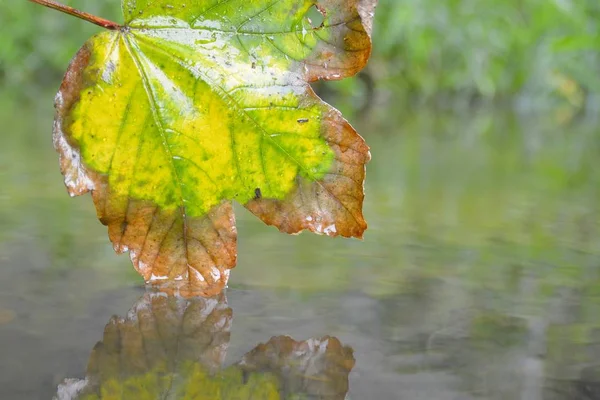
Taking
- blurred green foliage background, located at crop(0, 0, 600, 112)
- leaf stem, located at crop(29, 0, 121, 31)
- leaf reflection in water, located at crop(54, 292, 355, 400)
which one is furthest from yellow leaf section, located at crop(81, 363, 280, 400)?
blurred green foliage background, located at crop(0, 0, 600, 112)

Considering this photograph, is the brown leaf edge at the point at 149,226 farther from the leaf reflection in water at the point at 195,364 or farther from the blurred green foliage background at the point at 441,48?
the blurred green foliage background at the point at 441,48

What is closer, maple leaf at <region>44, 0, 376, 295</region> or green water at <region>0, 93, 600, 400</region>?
green water at <region>0, 93, 600, 400</region>

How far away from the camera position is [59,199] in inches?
53.4

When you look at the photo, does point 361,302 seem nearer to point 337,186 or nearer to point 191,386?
point 337,186

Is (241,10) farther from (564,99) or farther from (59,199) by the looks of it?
(564,99)

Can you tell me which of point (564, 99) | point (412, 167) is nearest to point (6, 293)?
point (412, 167)

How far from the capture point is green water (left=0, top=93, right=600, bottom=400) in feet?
2.02

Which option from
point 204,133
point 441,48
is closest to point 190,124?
point 204,133

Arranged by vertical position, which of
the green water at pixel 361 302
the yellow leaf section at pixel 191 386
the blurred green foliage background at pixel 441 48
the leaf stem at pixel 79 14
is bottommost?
the yellow leaf section at pixel 191 386

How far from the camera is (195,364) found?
0.63m

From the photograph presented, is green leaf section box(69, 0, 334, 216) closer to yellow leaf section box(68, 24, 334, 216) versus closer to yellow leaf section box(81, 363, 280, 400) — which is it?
yellow leaf section box(68, 24, 334, 216)

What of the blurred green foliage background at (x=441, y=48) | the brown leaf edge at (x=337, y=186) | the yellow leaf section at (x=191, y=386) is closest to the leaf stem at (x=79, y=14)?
the brown leaf edge at (x=337, y=186)

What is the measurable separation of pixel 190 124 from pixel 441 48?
480cm

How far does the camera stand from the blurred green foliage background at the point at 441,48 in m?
5.20
